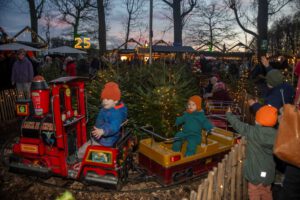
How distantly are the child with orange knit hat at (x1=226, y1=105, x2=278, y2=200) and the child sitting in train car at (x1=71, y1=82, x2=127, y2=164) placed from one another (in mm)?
2028

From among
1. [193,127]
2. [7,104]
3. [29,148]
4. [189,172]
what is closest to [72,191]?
[29,148]

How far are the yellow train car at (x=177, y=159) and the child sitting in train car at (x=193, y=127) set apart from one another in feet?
0.48

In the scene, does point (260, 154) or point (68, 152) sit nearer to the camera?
point (260, 154)

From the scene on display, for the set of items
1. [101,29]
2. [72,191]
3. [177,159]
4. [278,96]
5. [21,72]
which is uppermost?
[101,29]

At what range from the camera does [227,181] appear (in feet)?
12.7

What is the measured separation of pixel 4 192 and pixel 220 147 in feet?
13.5

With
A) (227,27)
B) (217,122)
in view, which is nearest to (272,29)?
(227,27)

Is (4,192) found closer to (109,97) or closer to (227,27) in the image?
(109,97)

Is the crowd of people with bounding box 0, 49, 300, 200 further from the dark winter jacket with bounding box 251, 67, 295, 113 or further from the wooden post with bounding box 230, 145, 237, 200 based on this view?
the wooden post with bounding box 230, 145, 237, 200

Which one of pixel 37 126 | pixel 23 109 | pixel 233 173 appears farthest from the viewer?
pixel 23 109

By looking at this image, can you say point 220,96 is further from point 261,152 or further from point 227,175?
point 227,175

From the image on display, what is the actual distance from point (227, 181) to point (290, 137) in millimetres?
1383

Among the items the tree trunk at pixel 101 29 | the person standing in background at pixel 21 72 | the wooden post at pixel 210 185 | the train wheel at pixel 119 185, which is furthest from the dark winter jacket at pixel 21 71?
the tree trunk at pixel 101 29

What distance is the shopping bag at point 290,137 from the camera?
8.93 ft
